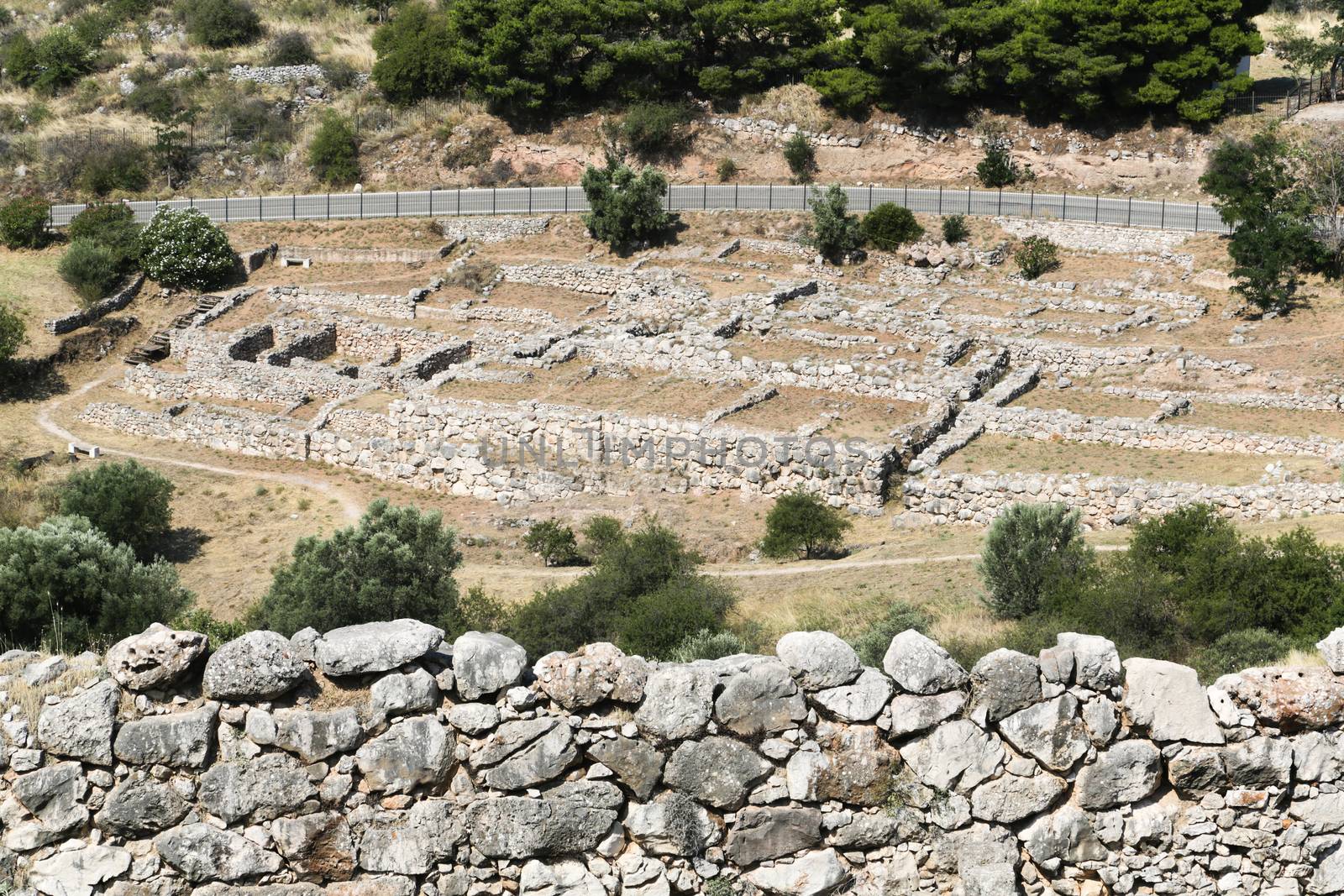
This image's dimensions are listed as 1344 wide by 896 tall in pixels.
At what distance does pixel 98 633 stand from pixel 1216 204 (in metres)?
42.0

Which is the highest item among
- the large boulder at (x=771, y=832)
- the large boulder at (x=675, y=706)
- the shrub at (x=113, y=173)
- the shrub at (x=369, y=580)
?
the shrub at (x=113, y=173)

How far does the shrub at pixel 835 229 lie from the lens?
50.6 metres

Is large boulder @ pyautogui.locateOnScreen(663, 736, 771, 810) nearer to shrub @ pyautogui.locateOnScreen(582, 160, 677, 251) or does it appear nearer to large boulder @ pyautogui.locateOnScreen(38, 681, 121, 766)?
large boulder @ pyautogui.locateOnScreen(38, 681, 121, 766)

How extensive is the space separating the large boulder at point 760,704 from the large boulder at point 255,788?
2.92 meters

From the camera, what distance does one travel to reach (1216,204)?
51188 millimetres

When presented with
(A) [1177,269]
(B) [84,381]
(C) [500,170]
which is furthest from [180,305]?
(A) [1177,269]

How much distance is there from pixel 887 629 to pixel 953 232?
114 feet

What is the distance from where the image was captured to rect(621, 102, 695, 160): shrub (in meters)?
61.4

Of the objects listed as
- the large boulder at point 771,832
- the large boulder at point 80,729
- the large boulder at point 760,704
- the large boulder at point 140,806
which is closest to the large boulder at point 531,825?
the large boulder at point 771,832

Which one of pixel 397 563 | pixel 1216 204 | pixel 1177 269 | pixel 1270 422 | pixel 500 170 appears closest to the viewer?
pixel 397 563

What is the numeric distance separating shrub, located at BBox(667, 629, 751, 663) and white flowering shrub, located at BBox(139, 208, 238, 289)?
38.4 m

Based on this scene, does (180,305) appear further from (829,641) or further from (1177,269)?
(829,641)

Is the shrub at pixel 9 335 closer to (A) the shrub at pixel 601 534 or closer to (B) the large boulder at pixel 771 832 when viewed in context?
(A) the shrub at pixel 601 534

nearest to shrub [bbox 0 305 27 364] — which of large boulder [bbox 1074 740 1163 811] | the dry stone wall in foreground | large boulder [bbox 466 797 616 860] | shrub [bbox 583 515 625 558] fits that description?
shrub [bbox 583 515 625 558]
